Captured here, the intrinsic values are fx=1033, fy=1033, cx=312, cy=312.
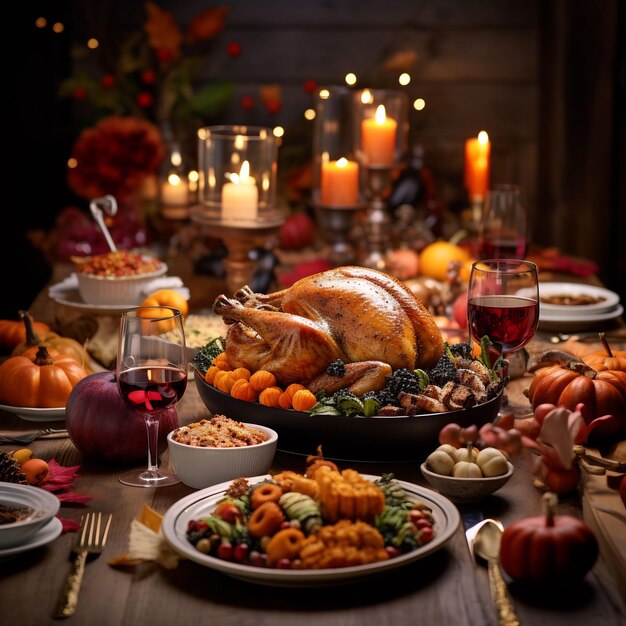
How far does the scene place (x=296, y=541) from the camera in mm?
1362

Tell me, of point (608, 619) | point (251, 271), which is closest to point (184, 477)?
point (608, 619)

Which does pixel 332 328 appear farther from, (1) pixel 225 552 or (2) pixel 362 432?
(1) pixel 225 552

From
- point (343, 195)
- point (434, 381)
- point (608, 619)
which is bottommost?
point (608, 619)

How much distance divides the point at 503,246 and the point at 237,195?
821 millimetres

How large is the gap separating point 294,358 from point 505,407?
530 millimetres

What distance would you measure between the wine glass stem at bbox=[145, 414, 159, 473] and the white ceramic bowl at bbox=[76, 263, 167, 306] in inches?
45.8

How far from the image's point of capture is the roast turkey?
6.20 feet

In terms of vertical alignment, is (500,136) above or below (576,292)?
above

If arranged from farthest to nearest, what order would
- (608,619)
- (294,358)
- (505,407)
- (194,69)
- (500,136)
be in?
(500,136), (194,69), (505,407), (294,358), (608,619)

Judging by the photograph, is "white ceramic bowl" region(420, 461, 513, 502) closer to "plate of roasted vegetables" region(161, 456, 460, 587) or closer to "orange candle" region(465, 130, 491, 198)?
"plate of roasted vegetables" region(161, 456, 460, 587)

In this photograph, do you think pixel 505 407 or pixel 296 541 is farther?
pixel 505 407

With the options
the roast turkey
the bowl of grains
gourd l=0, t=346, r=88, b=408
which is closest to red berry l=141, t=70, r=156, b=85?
the bowl of grains

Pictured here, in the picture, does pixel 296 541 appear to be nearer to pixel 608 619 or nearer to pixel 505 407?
pixel 608 619

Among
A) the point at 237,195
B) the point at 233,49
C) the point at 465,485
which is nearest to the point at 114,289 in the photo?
the point at 237,195
